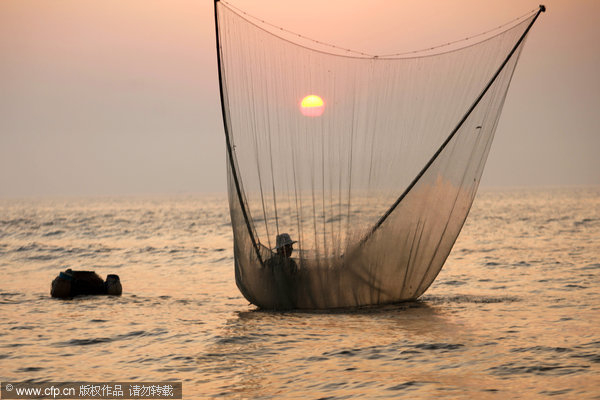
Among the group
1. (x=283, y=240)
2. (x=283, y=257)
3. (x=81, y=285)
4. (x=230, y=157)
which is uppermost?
(x=230, y=157)

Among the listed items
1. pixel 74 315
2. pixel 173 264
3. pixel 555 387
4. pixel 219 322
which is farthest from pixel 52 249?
pixel 555 387

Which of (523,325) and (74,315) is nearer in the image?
(523,325)

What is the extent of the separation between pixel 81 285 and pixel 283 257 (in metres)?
5.79

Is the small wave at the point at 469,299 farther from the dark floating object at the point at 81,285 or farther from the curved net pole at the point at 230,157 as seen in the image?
the dark floating object at the point at 81,285

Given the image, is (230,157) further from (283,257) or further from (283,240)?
(283,257)

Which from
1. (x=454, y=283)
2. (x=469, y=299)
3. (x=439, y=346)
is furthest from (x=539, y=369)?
(x=454, y=283)

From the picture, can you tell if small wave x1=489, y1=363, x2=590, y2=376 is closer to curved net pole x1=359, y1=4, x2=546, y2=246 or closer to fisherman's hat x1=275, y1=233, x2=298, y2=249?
curved net pole x1=359, y1=4, x2=546, y2=246

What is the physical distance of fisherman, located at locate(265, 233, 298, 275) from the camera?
12.8 meters

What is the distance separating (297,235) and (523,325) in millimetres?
4162

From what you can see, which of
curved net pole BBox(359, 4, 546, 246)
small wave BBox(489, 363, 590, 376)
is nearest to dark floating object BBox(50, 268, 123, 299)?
curved net pole BBox(359, 4, 546, 246)

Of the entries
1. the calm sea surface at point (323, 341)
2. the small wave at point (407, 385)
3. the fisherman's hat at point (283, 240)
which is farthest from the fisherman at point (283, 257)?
the small wave at point (407, 385)

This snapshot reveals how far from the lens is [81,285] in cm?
1611

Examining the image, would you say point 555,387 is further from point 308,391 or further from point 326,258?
point 326,258

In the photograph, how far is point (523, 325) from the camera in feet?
37.8
